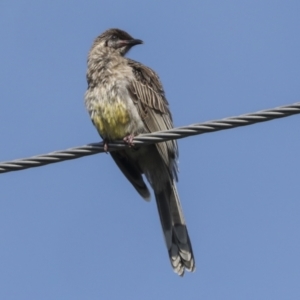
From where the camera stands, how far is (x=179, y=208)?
32.3 feet

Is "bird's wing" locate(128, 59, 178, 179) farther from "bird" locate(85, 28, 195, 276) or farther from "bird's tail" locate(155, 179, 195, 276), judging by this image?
"bird's tail" locate(155, 179, 195, 276)

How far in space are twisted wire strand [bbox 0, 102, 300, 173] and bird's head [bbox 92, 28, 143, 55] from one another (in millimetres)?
3046

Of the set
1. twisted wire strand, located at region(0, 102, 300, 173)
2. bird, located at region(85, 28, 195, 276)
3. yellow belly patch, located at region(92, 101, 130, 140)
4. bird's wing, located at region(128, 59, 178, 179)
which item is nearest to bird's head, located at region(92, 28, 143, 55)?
bird, located at region(85, 28, 195, 276)

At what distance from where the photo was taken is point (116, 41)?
10.7m

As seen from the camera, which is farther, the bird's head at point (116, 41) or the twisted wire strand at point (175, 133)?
the bird's head at point (116, 41)

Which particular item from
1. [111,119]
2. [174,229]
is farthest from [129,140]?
[174,229]

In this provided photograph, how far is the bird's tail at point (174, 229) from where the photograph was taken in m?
9.60

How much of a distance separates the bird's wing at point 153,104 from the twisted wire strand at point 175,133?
1733 millimetres

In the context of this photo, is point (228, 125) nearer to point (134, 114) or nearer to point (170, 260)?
point (134, 114)

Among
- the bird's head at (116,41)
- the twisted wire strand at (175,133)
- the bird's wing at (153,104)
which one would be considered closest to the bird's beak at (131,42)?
the bird's head at (116,41)

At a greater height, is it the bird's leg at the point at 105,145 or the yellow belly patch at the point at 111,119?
the yellow belly patch at the point at 111,119

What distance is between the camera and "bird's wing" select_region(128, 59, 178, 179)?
9.48 meters

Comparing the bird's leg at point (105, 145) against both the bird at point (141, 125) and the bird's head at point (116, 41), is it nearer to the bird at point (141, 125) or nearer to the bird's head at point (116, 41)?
the bird at point (141, 125)

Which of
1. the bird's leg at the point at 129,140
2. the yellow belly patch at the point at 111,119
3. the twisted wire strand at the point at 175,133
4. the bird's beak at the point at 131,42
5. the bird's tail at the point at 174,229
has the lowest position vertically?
the bird's tail at the point at 174,229
